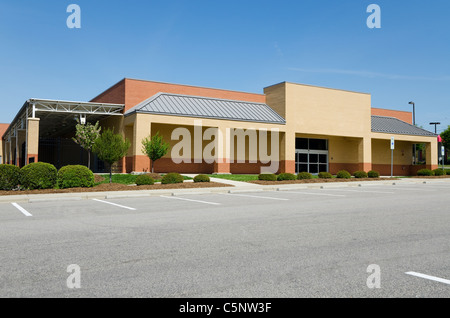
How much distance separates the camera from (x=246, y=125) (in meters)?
31.3

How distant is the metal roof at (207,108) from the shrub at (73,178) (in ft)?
31.5

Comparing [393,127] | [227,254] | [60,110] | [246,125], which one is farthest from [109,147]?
[393,127]

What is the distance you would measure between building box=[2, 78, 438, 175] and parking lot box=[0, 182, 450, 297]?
65.8 ft

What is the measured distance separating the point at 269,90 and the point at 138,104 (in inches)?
499

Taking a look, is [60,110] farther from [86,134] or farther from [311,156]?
[311,156]

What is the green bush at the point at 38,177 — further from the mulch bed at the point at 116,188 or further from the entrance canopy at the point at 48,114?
the entrance canopy at the point at 48,114

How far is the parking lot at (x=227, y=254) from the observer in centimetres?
398

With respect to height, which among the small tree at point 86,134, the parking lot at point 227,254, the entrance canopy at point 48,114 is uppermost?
the entrance canopy at point 48,114

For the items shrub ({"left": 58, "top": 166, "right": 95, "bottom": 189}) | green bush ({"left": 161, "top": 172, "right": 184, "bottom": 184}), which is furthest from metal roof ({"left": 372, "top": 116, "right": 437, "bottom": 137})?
shrub ({"left": 58, "top": 166, "right": 95, "bottom": 189})

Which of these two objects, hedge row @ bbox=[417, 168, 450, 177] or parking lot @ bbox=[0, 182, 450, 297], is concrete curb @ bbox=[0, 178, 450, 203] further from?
hedge row @ bbox=[417, 168, 450, 177]

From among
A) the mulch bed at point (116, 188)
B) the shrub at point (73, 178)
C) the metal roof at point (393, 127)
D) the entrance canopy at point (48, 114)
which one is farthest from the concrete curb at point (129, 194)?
the metal roof at point (393, 127)

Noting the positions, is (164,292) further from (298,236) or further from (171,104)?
(171,104)

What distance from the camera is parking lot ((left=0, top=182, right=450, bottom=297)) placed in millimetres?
3979
